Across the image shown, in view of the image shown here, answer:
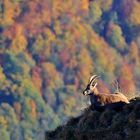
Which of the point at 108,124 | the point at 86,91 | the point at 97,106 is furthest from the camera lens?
the point at 86,91

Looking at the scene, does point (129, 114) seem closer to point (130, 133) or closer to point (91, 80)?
point (130, 133)

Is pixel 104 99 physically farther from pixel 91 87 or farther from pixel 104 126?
pixel 104 126

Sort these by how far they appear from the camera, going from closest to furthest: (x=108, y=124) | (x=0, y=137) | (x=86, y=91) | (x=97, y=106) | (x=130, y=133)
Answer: (x=130, y=133), (x=108, y=124), (x=97, y=106), (x=86, y=91), (x=0, y=137)

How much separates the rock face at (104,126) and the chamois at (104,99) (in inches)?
26.5

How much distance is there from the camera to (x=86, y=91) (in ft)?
110

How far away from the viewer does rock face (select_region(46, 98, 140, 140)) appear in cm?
2446

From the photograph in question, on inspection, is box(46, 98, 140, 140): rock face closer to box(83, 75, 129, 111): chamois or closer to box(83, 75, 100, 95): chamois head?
box(83, 75, 129, 111): chamois

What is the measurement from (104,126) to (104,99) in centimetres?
509

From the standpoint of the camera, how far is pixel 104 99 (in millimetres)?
30703

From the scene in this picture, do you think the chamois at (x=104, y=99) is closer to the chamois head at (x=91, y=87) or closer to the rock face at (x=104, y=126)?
the chamois head at (x=91, y=87)

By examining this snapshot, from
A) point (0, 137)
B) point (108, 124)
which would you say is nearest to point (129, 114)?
point (108, 124)

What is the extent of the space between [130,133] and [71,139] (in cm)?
255

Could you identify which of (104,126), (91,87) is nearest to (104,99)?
(91,87)

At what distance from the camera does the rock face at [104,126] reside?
24461 mm
